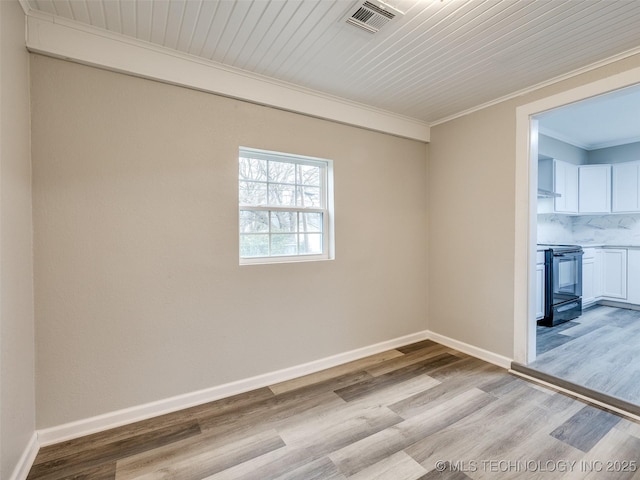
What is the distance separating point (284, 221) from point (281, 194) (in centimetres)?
25

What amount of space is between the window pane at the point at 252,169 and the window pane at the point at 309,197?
1.25 feet

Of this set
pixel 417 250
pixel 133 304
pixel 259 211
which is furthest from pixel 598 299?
pixel 133 304

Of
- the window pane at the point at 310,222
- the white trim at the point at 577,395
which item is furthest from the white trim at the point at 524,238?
the window pane at the point at 310,222

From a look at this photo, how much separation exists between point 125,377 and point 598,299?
21.3 ft

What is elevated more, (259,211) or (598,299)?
(259,211)

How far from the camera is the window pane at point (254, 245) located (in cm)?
263

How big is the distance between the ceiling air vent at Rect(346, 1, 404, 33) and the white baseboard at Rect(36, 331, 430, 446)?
269 centimetres

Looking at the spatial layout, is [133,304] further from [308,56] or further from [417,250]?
[417,250]

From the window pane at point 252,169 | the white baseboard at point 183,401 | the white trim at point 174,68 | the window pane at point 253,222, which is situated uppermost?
the white trim at point 174,68

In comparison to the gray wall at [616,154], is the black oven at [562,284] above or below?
below

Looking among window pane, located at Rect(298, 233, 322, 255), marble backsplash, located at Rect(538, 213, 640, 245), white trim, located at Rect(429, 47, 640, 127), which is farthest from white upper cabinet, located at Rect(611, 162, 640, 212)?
window pane, located at Rect(298, 233, 322, 255)

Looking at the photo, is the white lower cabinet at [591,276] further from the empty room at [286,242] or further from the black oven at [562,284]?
the empty room at [286,242]

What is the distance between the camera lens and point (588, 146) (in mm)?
5297

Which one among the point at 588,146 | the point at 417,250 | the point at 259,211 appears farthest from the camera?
the point at 588,146
